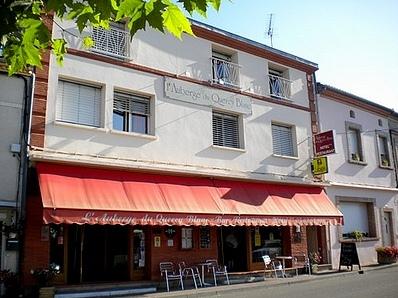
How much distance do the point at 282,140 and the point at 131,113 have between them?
22.7 feet

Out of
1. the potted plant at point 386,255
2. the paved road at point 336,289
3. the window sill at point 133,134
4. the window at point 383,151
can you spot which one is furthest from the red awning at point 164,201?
the window at point 383,151

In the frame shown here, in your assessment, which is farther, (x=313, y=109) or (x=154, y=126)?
(x=313, y=109)

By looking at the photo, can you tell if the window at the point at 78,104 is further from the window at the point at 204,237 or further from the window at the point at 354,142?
the window at the point at 354,142

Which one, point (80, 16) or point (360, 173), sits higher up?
point (360, 173)

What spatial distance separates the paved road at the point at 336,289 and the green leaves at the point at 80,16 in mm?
9618

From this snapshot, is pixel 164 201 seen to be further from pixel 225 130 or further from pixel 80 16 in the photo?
pixel 80 16

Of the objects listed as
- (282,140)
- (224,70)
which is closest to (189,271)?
(282,140)

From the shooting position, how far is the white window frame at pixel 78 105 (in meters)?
12.9

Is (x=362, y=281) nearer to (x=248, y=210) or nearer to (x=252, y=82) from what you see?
(x=248, y=210)

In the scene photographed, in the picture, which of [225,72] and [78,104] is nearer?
[78,104]

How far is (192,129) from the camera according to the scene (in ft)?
50.1

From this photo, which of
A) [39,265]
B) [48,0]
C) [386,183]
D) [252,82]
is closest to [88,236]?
[39,265]

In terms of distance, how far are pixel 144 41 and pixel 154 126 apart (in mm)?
2913

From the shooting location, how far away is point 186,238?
14.7 metres
